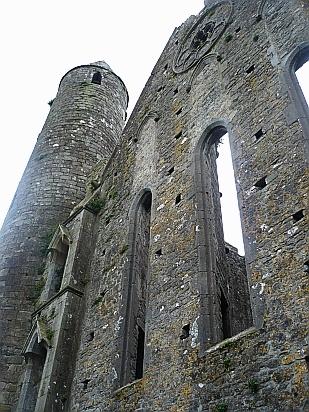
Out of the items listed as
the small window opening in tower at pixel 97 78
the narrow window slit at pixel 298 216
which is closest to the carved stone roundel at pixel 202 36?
the narrow window slit at pixel 298 216

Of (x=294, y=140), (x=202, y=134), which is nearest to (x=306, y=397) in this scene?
(x=294, y=140)

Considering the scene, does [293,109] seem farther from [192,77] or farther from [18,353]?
[18,353]

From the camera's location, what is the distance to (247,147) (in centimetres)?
760

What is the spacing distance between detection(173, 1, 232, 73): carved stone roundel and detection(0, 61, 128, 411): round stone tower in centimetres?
498

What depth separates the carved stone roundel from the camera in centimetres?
1120

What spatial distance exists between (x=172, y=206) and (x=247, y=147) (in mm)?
2072

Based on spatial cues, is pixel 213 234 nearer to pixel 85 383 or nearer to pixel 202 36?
pixel 85 383

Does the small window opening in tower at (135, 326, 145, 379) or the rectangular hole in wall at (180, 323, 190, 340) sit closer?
the rectangular hole in wall at (180, 323, 190, 340)

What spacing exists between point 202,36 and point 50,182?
6.63 m

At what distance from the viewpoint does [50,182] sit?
13992 millimetres

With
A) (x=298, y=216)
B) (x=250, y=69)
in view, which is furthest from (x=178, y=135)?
(x=298, y=216)

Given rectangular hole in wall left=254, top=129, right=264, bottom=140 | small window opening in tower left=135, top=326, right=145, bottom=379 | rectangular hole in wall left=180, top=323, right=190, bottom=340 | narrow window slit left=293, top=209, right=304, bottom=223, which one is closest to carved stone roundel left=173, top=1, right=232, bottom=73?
rectangular hole in wall left=254, top=129, right=264, bottom=140

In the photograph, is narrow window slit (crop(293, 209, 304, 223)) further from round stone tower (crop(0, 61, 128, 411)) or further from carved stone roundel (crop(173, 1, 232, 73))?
round stone tower (crop(0, 61, 128, 411))

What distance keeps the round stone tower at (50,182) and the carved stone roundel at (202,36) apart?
498 centimetres
